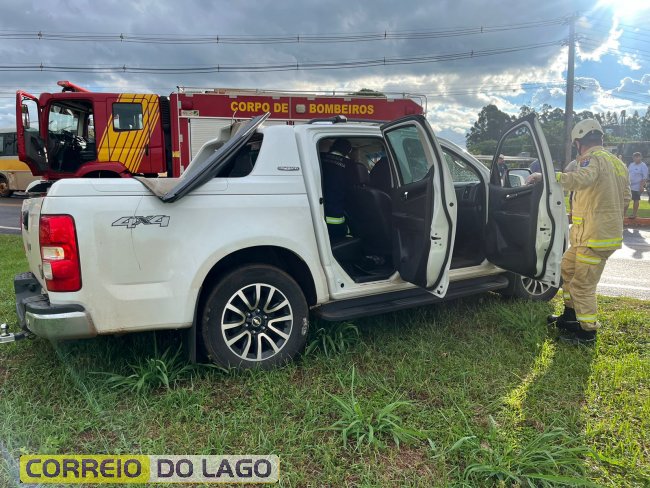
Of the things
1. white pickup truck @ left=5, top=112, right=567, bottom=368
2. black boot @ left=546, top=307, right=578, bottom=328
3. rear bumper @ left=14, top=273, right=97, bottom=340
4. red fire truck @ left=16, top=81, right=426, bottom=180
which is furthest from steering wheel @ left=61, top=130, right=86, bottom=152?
black boot @ left=546, top=307, right=578, bottom=328

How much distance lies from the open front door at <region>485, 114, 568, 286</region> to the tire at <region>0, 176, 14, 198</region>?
19.4 metres

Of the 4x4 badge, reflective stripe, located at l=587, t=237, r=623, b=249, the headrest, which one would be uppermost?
the headrest

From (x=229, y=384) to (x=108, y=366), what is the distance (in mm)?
887

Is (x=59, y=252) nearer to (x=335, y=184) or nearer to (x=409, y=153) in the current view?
(x=335, y=184)

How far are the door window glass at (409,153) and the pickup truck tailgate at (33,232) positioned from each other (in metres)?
2.52

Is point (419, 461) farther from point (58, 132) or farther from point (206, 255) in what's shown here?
point (58, 132)

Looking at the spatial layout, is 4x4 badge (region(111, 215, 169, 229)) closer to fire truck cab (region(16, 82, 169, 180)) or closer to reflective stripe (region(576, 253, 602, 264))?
reflective stripe (region(576, 253, 602, 264))

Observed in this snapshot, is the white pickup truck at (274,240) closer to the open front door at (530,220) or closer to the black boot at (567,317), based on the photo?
the open front door at (530,220)

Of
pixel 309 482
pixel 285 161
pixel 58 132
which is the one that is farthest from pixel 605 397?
pixel 58 132

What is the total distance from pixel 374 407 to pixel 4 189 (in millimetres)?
20082

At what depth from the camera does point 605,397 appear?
284 cm

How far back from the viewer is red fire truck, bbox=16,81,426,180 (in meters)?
9.89

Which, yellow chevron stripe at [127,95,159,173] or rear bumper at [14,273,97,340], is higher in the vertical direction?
yellow chevron stripe at [127,95,159,173]

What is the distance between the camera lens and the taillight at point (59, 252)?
103 inches
